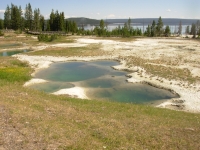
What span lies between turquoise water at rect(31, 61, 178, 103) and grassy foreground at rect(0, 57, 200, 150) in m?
5.68

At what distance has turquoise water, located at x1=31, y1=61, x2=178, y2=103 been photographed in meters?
23.5

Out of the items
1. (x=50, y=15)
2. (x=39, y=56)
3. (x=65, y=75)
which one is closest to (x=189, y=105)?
(x=65, y=75)

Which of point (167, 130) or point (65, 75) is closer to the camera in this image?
point (167, 130)

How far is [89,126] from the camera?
12.6 meters

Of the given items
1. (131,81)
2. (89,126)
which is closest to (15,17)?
(131,81)

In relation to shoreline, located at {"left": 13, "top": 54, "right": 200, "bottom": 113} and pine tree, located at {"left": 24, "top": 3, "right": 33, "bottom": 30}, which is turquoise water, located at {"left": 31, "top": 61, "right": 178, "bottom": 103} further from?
pine tree, located at {"left": 24, "top": 3, "right": 33, "bottom": 30}

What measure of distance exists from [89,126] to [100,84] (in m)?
15.3

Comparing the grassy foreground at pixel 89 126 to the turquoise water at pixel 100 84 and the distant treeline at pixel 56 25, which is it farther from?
the distant treeline at pixel 56 25

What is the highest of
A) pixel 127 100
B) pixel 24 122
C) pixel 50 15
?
pixel 50 15

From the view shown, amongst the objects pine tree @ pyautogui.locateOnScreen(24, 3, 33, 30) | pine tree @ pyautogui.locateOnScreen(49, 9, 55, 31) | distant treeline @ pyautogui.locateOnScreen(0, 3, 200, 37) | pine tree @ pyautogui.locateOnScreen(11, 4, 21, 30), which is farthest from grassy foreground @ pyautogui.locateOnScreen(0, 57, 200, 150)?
pine tree @ pyautogui.locateOnScreen(24, 3, 33, 30)

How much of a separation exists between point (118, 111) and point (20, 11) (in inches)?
4850

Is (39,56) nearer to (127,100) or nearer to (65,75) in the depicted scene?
(65,75)

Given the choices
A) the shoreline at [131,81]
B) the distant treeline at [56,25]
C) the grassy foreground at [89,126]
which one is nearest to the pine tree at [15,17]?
the distant treeline at [56,25]

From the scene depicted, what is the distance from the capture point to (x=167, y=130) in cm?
1283
